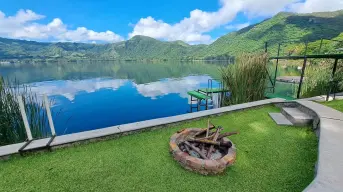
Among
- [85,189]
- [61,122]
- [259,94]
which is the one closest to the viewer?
[85,189]

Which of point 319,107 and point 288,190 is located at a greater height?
point 319,107

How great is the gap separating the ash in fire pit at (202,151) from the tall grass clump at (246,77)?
355 centimetres

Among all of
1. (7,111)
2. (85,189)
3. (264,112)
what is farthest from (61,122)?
(264,112)

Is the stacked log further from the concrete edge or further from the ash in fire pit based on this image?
the concrete edge

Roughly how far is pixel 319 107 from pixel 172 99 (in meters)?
10.4

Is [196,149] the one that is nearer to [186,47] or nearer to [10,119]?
[10,119]

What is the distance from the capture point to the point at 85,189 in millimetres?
2111

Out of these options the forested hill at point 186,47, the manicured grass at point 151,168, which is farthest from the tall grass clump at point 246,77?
the forested hill at point 186,47

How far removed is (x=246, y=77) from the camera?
5980 mm

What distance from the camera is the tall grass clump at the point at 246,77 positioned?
5.95 metres

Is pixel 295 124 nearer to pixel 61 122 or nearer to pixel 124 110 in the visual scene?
pixel 124 110

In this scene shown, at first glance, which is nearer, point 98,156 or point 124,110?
point 98,156

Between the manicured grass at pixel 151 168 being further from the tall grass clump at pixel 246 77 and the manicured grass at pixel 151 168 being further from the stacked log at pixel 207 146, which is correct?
the tall grass clump at pixel 246 77

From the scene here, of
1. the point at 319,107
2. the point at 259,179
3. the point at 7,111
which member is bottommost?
the point at 259,179
